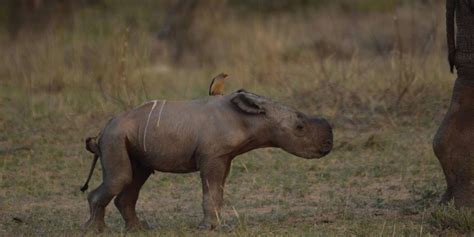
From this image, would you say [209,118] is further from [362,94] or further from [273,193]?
[362,94]

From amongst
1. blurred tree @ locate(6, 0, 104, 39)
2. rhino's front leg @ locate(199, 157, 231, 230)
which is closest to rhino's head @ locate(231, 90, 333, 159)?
rhino's front leg @ locate(199, 157, 231, 230)

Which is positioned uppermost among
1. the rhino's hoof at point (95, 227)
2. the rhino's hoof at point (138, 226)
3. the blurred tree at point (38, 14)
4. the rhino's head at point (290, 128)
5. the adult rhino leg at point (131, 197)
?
the rhino's head at point (290, 128)

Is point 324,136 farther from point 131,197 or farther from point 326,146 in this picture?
point 131,197

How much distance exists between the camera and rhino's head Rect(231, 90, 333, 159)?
6.84 meters

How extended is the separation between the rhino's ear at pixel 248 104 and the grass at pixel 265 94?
718 millimetres

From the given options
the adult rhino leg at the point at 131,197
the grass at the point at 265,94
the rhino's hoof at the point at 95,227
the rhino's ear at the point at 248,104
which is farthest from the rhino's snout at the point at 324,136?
the rhino's hoof at the point at 95,227

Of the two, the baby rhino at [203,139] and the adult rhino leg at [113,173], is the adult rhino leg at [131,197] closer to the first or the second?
the baby rhino at [203,139]

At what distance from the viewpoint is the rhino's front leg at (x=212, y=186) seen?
6695 mm

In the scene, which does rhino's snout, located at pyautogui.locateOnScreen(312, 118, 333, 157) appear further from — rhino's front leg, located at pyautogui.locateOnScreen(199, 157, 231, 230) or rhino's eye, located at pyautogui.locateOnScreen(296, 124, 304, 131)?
rhino's front leg, located at pyautogui.locateOnScreen(199, 157, 231, 230)

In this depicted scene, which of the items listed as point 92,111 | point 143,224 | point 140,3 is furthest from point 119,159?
point 140,3

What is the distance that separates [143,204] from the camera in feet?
28.6

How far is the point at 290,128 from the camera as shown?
22.5 ft

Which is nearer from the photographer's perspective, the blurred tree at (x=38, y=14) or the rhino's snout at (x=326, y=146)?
the rhino's snout at (x=326, y=146)

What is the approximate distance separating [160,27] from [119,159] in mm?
12998
